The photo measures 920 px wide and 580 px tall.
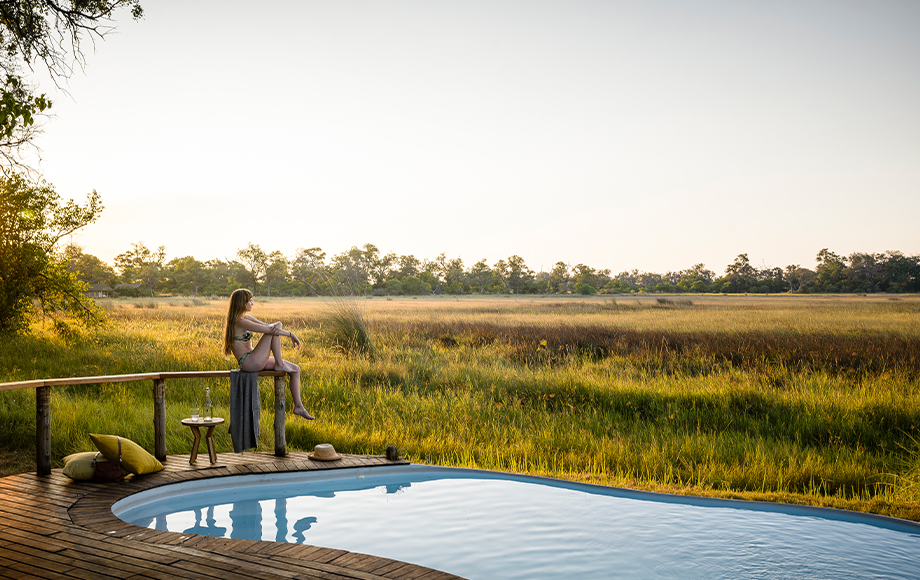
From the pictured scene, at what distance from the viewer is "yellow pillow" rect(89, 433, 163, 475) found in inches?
205

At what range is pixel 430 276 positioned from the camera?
10088cm

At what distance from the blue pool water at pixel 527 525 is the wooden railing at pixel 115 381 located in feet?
3.04

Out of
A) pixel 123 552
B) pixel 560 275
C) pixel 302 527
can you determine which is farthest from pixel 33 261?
pixel 560 275

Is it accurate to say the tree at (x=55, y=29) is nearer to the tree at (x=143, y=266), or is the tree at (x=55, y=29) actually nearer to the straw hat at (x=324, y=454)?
the straw hat at (x=324, y=454)

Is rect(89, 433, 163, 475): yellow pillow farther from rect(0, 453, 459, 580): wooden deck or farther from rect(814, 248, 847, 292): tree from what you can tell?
rect(814, 248, 847, 292): tree

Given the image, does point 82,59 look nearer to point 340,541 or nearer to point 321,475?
point 321,475

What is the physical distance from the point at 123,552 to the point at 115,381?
348cm

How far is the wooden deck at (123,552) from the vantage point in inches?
124

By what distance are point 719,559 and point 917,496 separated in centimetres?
282

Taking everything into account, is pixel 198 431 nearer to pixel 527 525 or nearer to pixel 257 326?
pixel 257 326

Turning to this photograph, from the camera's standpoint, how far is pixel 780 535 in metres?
4.79

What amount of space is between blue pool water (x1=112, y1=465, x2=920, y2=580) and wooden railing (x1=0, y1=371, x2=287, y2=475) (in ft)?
3.04

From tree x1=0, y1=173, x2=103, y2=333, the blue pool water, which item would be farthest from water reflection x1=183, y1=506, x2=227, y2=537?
tree x1=0, y1=173, x2=103, y2=333

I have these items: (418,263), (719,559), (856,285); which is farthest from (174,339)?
(418,263)
